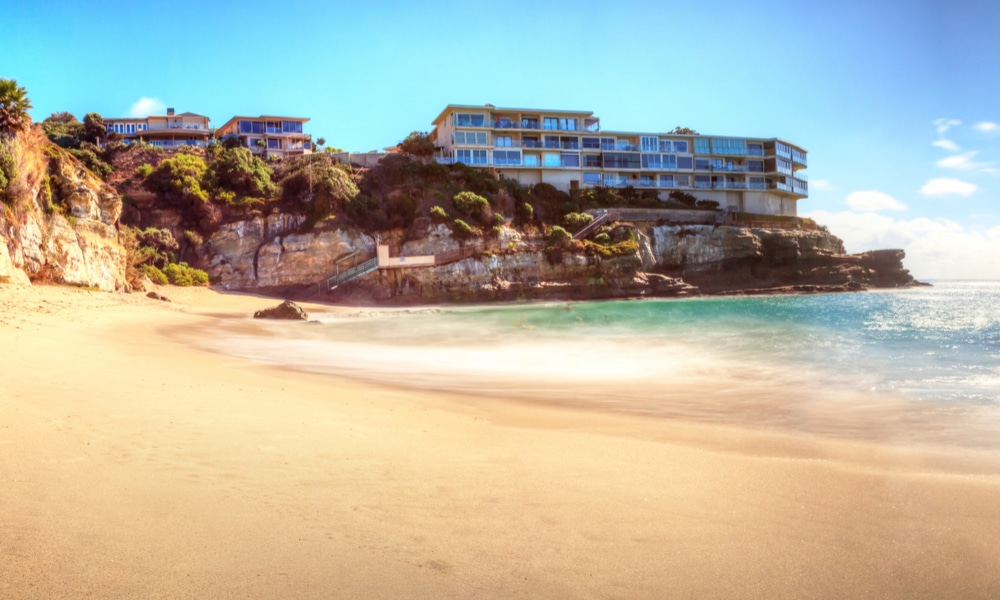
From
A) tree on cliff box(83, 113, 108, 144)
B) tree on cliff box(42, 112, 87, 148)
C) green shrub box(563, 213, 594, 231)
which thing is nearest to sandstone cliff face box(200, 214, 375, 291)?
green shrub box(563, 213, 594, 231)

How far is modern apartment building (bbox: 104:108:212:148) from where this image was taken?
6744cm

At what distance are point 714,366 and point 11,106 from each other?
26925mm

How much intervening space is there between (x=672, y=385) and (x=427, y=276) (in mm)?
37881

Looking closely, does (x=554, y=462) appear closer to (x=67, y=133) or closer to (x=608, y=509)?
(x=608, y=509)

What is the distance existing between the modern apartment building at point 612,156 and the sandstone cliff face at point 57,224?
3821cm

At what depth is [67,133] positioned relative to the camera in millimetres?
59750

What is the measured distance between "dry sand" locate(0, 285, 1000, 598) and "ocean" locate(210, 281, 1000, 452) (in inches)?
70.0

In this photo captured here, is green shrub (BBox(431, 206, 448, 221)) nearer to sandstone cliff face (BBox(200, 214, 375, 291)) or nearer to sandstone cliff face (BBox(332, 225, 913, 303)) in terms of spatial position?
sandstone cliff face (BBox(332, 225, 913, 303))

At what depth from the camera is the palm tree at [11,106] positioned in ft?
72.3

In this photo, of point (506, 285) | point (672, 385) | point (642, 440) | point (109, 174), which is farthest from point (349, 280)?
point (642, 440)

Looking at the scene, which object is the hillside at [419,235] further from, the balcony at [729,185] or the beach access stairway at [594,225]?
the balcony at [729,185]

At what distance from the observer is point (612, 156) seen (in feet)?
224

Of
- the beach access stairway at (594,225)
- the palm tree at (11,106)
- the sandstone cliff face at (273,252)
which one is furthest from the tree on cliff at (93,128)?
the beach access stairway at (594,225)

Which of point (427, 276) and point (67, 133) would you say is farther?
point (67, 133)
